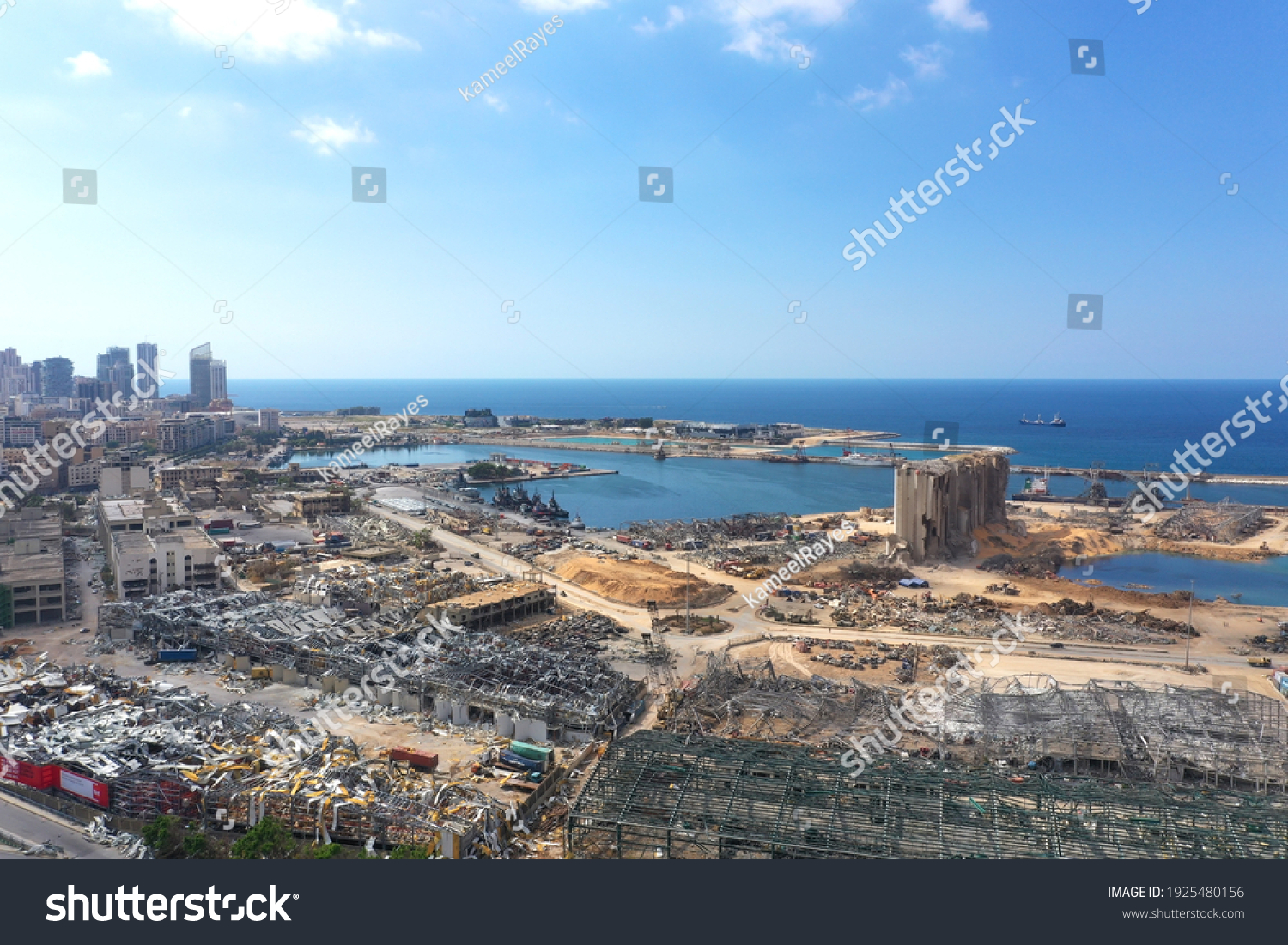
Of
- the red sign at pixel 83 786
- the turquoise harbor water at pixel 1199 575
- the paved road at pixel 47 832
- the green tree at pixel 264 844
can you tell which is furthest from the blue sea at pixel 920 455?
the paved road at pixel 47 832

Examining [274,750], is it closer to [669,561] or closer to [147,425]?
[669,561]

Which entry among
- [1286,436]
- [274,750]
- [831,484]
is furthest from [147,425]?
[1286,436]

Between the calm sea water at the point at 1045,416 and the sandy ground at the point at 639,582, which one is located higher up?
the calm sea water at the point at 1045,416

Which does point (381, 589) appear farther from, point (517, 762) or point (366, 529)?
point (366, 529)

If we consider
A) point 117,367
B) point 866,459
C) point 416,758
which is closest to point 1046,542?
point 416,758

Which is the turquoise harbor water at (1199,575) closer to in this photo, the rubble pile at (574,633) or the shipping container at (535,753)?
the rubble pile at (574,633)

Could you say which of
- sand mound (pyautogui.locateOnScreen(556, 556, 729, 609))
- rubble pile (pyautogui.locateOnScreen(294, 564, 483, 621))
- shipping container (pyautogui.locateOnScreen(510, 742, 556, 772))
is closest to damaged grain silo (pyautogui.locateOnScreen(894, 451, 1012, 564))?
sand mound (pyautogui.locateOnScreen(556, 556, 729, 609))
